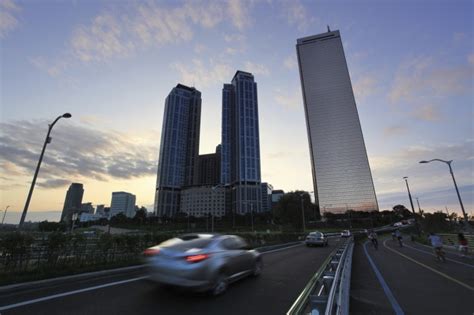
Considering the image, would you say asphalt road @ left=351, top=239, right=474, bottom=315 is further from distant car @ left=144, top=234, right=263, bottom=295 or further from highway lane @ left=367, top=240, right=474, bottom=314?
distant car @ left=144, top=234, right=263, bottom=295

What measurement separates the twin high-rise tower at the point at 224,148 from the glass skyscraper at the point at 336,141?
42.0 metres

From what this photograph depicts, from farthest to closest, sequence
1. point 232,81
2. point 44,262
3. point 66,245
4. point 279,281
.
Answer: point 232,81 < point 66,245 < point 44,262 < point 279,281

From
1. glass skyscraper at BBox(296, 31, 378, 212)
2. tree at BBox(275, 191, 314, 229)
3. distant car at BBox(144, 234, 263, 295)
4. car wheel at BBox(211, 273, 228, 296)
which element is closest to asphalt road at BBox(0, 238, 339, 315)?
car wheel at BBox(211, 273, 228, 296)

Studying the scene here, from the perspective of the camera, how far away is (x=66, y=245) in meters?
9.31

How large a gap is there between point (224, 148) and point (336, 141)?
82293 mm

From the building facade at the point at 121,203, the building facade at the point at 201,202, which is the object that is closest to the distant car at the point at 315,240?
the building facade at the point at 201,202

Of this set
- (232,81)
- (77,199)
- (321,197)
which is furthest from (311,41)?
(77,199)

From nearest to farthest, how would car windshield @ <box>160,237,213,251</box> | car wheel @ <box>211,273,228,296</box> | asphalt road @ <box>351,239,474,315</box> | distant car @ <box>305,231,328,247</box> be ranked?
asphalt road @ <box>351,239,474,315</box> < car wheel @ <box>211,273,228,296</box> < car windshield @ <box>160,237,213,251</box> < distant car @ <box>305,231,328,247</box>

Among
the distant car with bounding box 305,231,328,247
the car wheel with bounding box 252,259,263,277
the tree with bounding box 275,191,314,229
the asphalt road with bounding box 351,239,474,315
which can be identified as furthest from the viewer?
the tree with bounding box 275,191,314,229

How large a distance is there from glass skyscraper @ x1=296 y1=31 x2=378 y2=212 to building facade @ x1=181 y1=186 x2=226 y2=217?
6989cm

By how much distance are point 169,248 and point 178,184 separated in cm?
18532

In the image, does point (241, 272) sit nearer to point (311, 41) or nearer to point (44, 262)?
point (44, 262)

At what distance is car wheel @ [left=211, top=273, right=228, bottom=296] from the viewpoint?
5.93 meters

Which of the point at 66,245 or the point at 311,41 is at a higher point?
the point at 311,41
